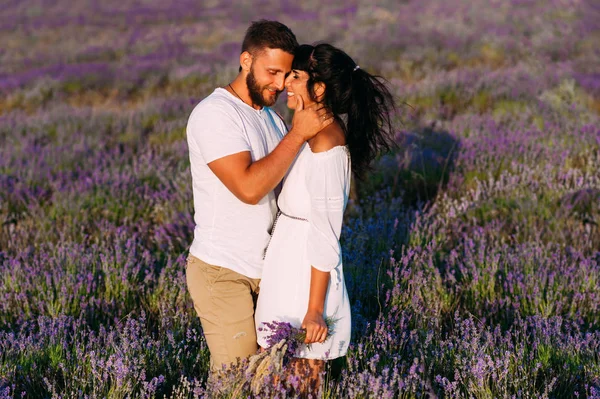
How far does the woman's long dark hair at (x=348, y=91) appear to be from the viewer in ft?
9.08

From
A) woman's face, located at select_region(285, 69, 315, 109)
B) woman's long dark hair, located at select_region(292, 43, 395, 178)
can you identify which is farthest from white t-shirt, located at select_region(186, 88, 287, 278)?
woman's long dark hair, located at select_region(292, 43, 395, 178)

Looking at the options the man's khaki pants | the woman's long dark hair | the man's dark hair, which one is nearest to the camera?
the woman's long dark hair

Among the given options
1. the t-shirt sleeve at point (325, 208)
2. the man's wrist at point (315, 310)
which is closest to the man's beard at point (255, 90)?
the t-shirt sleeve at point (325, 208)

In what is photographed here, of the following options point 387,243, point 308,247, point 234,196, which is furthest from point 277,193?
point 387,243

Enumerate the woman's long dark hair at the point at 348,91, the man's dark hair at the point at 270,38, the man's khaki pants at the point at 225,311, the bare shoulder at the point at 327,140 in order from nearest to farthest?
the bare shoulder at the point at 327,140
the woman's long dark hair at the point at 348,91
the man's khaki pants at the point at 225,311
the man's dark hair at the point at 270,38

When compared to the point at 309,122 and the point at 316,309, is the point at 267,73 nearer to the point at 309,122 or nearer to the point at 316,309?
the point at 309,122

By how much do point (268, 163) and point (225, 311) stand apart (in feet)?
2.59

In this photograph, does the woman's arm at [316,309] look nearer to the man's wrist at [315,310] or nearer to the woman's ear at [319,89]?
the man's wrist at [315,310]

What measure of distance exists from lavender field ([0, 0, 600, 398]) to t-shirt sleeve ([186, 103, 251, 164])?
1.05m

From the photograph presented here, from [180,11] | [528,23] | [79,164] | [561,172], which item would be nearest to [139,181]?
[79,164]

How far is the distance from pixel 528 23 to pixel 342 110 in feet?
50.3

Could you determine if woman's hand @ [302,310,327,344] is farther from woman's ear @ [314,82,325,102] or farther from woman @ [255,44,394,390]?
woman's ear @ [314,82,325,102]

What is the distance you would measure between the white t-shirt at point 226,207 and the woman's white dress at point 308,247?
137 mm

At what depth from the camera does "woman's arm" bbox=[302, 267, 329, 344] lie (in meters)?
2.61
